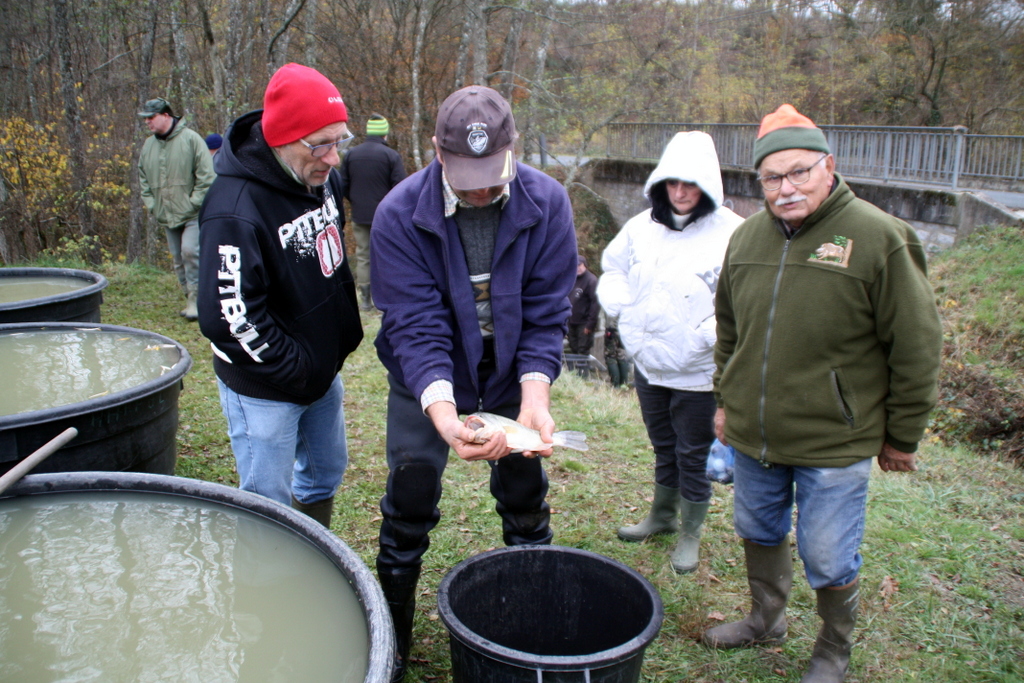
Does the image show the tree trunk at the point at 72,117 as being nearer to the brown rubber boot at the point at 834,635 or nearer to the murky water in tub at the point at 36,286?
the murky water in tub at the point at 36,286

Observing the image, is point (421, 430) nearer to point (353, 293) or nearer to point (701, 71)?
point (353, 293)

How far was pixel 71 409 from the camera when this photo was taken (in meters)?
2.86

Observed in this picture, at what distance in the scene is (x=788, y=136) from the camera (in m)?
2.34

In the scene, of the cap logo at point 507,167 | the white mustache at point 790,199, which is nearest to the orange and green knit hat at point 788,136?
the white mustache at point 790,199

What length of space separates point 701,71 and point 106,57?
19.8 meters

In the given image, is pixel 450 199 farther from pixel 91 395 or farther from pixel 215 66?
pixel 215 66

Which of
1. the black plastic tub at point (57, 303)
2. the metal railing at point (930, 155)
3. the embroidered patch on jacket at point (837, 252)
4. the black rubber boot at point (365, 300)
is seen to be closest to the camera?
the embroidered patch on jacket at point (837, 252)

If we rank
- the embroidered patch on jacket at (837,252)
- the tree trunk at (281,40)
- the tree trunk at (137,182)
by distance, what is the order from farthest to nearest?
the tree trunk at (137,182)
the tree trunk at (281,40)
the embroidered patch on jacket at (837,252)

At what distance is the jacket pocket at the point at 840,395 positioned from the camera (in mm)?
2330

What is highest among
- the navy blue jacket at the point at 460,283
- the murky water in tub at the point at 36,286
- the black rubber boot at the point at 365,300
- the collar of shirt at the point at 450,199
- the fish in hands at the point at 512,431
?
the collar of shirt at the point at 450,199

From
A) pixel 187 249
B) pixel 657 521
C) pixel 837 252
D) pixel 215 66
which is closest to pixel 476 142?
pixel 837 252

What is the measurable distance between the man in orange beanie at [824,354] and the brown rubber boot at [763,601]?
8.8 inches

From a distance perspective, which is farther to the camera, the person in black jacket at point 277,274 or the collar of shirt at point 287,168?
the collar of shirt at point 287,168

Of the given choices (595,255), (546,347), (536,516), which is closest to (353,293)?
(546,347)
